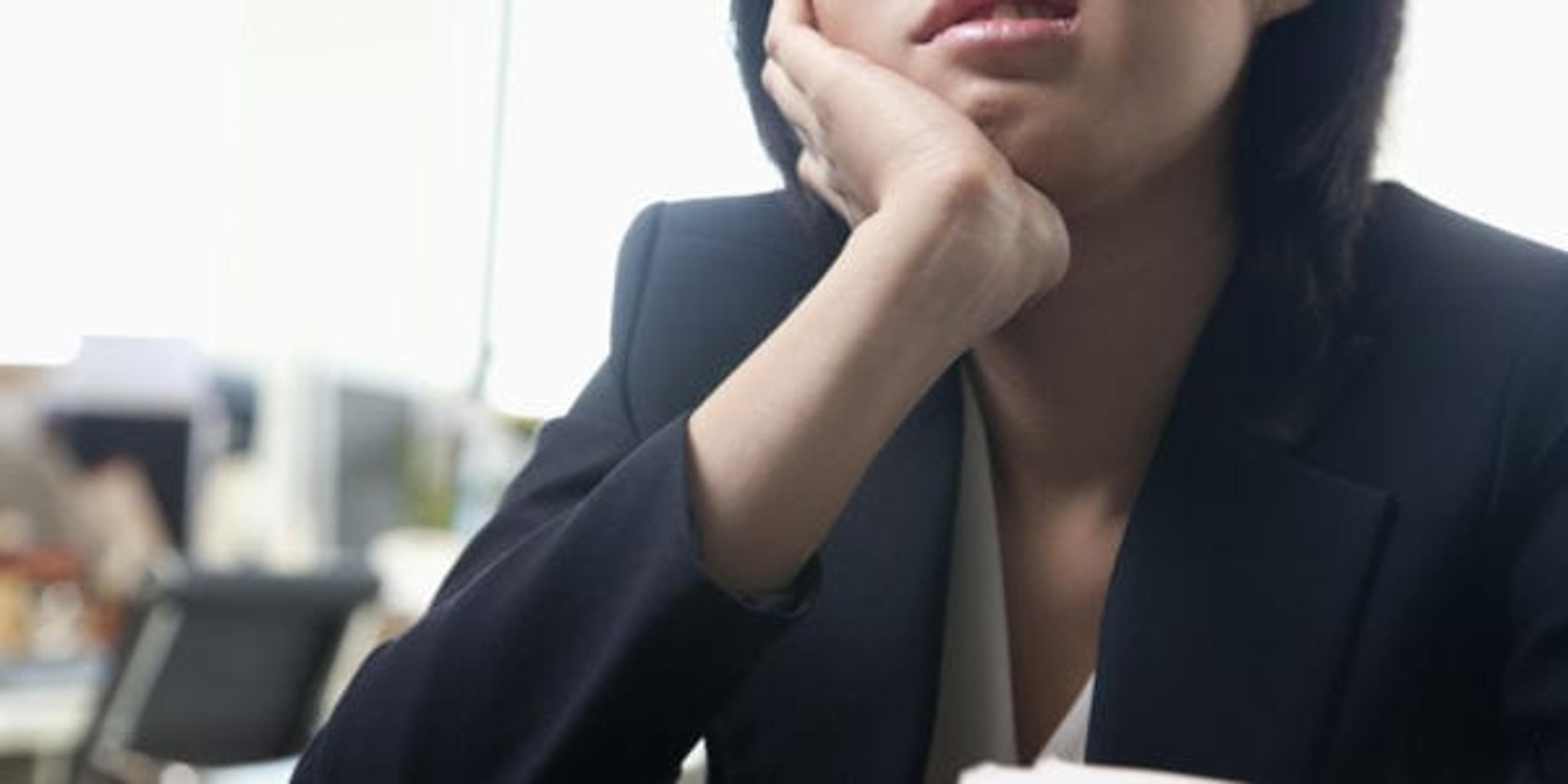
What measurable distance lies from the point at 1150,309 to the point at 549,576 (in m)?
0.42

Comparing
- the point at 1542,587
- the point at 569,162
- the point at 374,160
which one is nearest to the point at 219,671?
the point at 569,162

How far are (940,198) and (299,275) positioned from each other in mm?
5702

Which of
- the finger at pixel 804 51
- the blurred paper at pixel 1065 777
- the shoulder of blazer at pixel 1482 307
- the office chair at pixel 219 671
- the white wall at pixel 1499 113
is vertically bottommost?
the office chair at pixel 219 671

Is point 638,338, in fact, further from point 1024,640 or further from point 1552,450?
point 1552,450

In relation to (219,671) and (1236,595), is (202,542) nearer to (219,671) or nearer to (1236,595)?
(219,671)

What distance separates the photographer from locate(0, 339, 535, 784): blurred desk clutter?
3.89m

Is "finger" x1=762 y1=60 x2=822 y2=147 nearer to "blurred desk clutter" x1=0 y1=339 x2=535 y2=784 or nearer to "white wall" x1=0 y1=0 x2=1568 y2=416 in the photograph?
"blurred desk clutter" x1=0 y1=339 x2=535 y2=784

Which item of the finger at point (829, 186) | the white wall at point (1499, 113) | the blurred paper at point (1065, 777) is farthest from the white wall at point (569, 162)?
the blurred paper at point (1065, 777)

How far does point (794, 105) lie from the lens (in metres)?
1.28

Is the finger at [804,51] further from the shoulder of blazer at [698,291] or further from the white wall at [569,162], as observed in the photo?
the white wall at [569,162]

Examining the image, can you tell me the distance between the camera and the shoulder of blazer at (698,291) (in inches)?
53.7

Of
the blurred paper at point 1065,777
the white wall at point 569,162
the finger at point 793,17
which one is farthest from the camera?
the white wall at point 569,162

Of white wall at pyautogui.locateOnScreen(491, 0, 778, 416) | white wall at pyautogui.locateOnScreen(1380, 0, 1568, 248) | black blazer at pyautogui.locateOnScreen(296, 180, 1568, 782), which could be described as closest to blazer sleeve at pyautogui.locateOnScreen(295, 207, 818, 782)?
black blazer at pyautogui.locateOnScreen(296, 180, 1568, 782)

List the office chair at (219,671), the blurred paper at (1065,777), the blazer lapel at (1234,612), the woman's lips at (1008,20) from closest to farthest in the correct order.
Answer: the blurred paper at (1065,777), the woman's lips at (1008,20), the blazer lapel at (1234,612), the office chair at (219,671)
